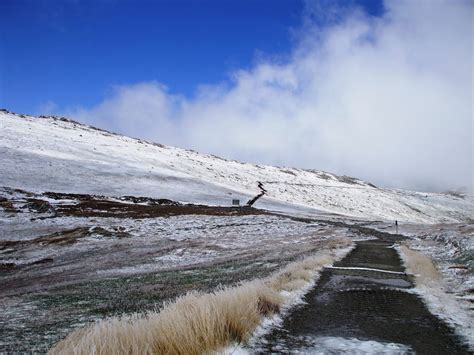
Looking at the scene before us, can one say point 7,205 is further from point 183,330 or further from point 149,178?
point 183,330

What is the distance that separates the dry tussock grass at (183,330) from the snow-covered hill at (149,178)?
215ft

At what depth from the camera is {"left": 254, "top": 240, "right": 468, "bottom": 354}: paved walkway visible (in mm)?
7531

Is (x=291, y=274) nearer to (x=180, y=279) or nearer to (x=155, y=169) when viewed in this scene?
(x=180, y=279)

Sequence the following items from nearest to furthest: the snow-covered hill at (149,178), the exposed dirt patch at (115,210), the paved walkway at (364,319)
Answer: the paved walkway at (364,319) → the exposed dirt patch at (115,210) → the snow-covered hill at (149,178)

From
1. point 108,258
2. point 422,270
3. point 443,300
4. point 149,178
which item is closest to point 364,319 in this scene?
point 443,300

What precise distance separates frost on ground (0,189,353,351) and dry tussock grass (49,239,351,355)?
257 cm

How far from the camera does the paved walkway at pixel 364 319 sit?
24.7ft

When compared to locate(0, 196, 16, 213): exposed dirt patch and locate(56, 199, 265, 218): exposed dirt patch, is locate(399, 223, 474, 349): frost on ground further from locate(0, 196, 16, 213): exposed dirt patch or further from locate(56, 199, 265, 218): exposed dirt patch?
locate(0, 196, 16, 213): exposed dirt patch

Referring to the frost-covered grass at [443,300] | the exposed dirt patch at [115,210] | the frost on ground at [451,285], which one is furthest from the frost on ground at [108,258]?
the frost on ground at [451,285]

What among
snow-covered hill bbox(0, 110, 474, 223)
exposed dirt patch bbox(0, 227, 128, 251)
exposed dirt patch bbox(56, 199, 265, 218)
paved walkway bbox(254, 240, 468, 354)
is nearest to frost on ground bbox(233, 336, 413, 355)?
paved walkway bbox(254, 240, 468, 354)

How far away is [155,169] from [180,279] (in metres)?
84.5

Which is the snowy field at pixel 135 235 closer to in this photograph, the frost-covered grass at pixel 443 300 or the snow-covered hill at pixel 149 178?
the frost-covered grass at pixel 443 300

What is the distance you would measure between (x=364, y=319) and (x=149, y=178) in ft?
272

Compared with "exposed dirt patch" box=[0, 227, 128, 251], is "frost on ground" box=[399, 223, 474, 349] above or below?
above
